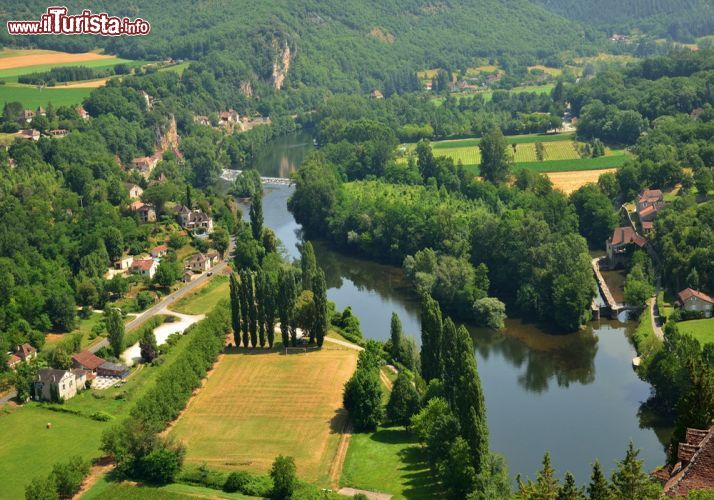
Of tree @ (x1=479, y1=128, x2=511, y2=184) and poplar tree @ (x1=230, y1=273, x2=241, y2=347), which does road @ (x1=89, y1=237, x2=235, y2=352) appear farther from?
tree @ (x1=479, y1=128, x2=511, y2=184)

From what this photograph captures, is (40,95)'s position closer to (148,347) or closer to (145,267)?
(145,267)

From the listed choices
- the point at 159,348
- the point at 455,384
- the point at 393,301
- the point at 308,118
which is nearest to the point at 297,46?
the point at 308,118

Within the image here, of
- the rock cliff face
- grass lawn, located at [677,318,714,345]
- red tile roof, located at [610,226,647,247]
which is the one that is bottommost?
grass lawn, located at [677,318,714,345]

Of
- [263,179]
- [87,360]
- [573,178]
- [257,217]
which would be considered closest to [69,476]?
[87,360]

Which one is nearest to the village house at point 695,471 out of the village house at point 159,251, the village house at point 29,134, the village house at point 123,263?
the village house at point 123,263

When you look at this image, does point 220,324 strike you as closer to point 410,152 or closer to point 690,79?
point 410,152

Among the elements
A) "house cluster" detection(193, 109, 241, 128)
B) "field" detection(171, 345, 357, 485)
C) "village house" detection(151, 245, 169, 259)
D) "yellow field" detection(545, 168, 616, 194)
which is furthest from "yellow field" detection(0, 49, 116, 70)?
"field" detection(171, 345, 357, 485)
